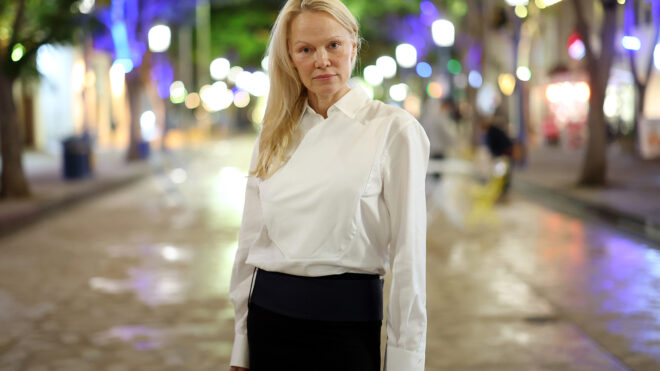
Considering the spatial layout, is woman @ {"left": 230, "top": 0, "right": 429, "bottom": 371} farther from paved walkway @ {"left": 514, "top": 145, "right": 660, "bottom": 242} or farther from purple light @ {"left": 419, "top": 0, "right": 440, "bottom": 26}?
purple light @ {"left": 419, "top": 0, "right": 440, "bottom": 26}

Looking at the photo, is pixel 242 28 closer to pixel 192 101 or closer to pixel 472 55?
pixel 192 101

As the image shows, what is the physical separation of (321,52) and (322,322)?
2.44 feet

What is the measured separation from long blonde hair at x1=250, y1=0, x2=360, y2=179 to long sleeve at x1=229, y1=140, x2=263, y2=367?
0.09m

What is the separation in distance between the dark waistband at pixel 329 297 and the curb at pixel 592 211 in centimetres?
926

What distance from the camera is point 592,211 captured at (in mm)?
14891

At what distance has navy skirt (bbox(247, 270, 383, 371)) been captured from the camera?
7.89 feet

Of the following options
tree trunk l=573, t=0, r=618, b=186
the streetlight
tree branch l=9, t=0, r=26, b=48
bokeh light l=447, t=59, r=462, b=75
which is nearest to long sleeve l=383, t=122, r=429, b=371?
tree branch l=9, t=0, r=26, b=48

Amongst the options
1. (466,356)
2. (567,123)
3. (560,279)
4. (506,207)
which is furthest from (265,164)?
(567,123)

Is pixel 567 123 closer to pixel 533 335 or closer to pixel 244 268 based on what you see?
pixel 533 335

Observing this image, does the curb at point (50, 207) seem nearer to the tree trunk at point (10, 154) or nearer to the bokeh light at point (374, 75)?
the tree trunk at point (10, 154)

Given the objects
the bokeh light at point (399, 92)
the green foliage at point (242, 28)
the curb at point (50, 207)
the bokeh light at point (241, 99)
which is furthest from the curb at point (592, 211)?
the bokeh light at point (241, 99)

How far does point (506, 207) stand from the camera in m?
15.9

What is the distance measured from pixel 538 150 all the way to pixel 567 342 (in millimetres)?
29315

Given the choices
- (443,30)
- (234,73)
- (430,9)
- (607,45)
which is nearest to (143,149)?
(443,30)
